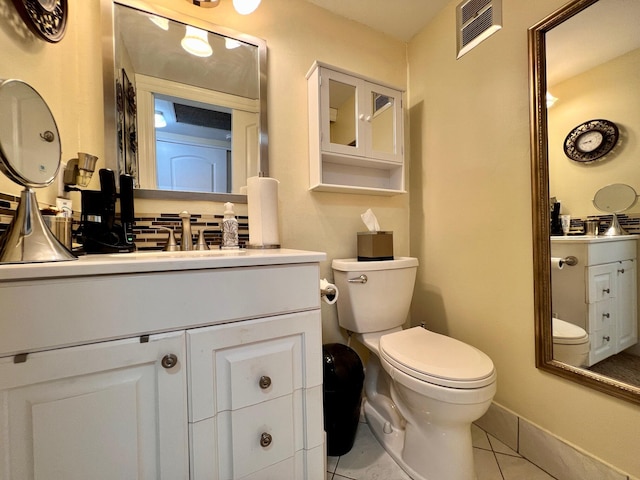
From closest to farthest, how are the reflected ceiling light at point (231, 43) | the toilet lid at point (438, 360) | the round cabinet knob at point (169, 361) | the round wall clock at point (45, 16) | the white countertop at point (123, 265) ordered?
the white countertop at point (123, 265), the round cabinet knob at point (169, 361), the round wall clock at point (45, 16), the toilet lid at point (438, 360), the reflected ceiling light at point (231, 43)

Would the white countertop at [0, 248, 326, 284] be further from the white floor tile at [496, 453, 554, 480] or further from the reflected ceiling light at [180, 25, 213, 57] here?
the white floor tile at [496, 453, 554, 480]

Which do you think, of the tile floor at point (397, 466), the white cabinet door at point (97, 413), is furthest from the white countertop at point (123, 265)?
the tile floor at point (397, 466)

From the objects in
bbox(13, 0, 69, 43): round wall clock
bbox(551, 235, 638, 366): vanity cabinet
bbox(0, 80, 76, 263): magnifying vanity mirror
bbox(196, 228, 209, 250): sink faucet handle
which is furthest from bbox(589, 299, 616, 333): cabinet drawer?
bbox(13, 0, 69, 43): round wall clock

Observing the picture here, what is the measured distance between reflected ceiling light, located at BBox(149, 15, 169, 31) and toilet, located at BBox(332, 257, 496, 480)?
1.24 metres

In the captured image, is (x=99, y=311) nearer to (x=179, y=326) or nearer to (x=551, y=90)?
(x=179, y=326)

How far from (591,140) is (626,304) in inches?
22.2

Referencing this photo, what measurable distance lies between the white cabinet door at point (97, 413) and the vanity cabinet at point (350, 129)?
0.96m

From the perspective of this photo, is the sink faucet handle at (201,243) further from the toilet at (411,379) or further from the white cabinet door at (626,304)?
the white cabinet door at (626,304)

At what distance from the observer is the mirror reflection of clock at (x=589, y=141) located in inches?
34.8

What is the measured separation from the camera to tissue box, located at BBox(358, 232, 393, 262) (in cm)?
126

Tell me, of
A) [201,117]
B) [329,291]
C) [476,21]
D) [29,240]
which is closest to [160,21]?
[201,117]

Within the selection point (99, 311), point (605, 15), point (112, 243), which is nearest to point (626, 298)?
point (605, 15)

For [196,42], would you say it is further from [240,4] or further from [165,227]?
[165,227]

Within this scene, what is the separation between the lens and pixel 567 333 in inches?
38.2
